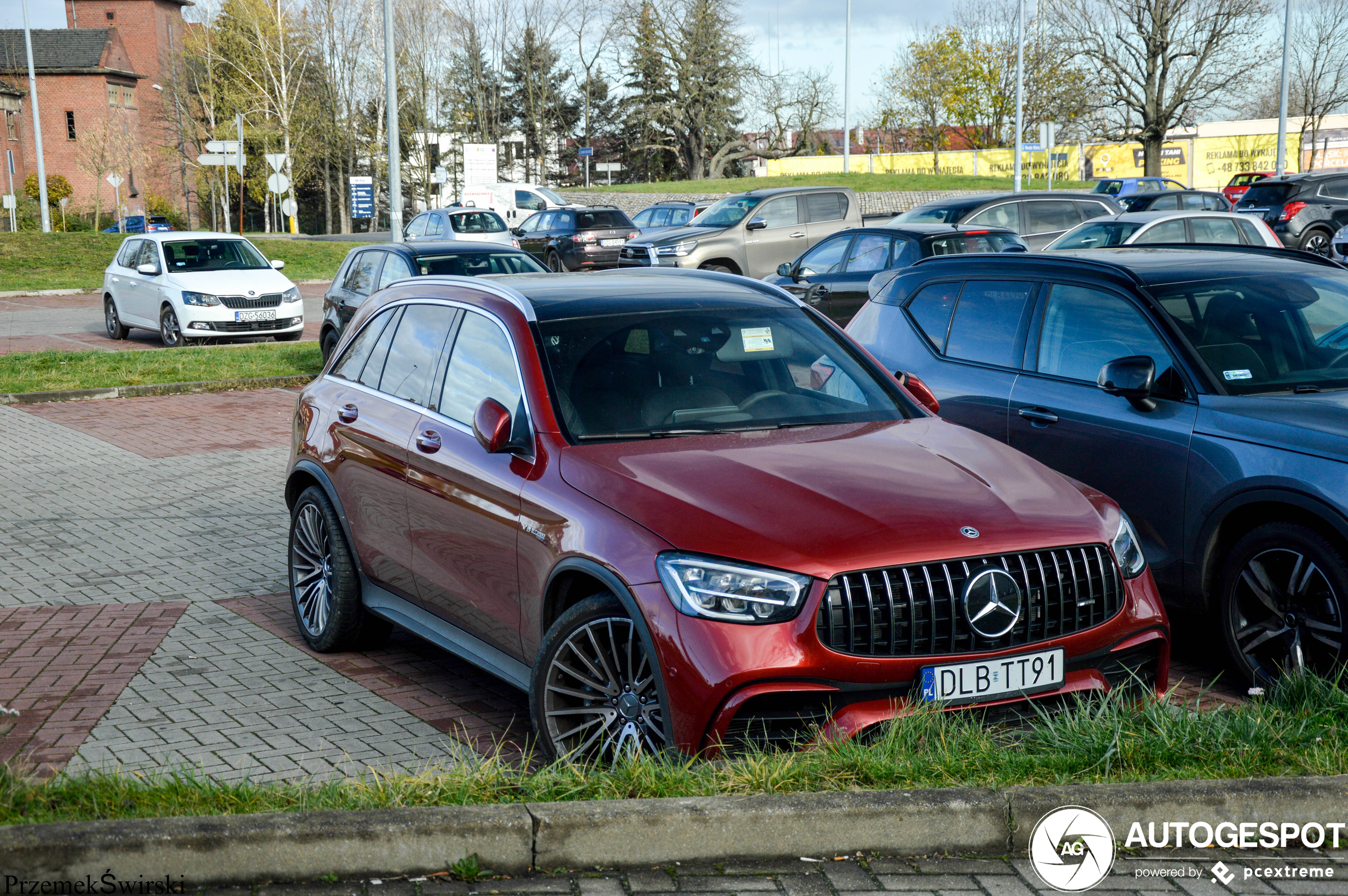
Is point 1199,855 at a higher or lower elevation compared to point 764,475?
lower

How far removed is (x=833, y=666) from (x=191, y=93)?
79.2m

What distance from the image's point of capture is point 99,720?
4953 mm

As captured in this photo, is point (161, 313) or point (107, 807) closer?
point (107, 807)

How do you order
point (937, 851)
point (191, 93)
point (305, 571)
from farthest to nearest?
point (191, 93) < point (305, 571) < point (937, 851)

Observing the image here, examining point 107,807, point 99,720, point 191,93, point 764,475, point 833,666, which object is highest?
point 191,93

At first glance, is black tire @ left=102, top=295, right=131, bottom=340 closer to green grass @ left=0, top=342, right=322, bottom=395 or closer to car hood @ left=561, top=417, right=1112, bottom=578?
green grass @ left=0, top=342, right=322, bottom=395

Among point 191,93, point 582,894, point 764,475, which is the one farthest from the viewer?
point 191,93

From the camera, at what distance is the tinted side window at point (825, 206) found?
24.6 meters

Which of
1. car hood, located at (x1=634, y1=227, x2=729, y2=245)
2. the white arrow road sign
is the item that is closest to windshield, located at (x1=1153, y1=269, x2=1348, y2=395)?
car hood, located at (x1=634, y1=227, x2=729, y2=245)

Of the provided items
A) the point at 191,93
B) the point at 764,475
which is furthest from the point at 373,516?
the point at 191,93

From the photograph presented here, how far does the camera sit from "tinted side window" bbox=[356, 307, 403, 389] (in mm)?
5852

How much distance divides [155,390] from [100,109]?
77.1 meters

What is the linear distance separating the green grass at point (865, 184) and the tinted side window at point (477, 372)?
43.3m

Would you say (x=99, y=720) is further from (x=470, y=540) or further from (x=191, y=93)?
(x=191, y=93)
